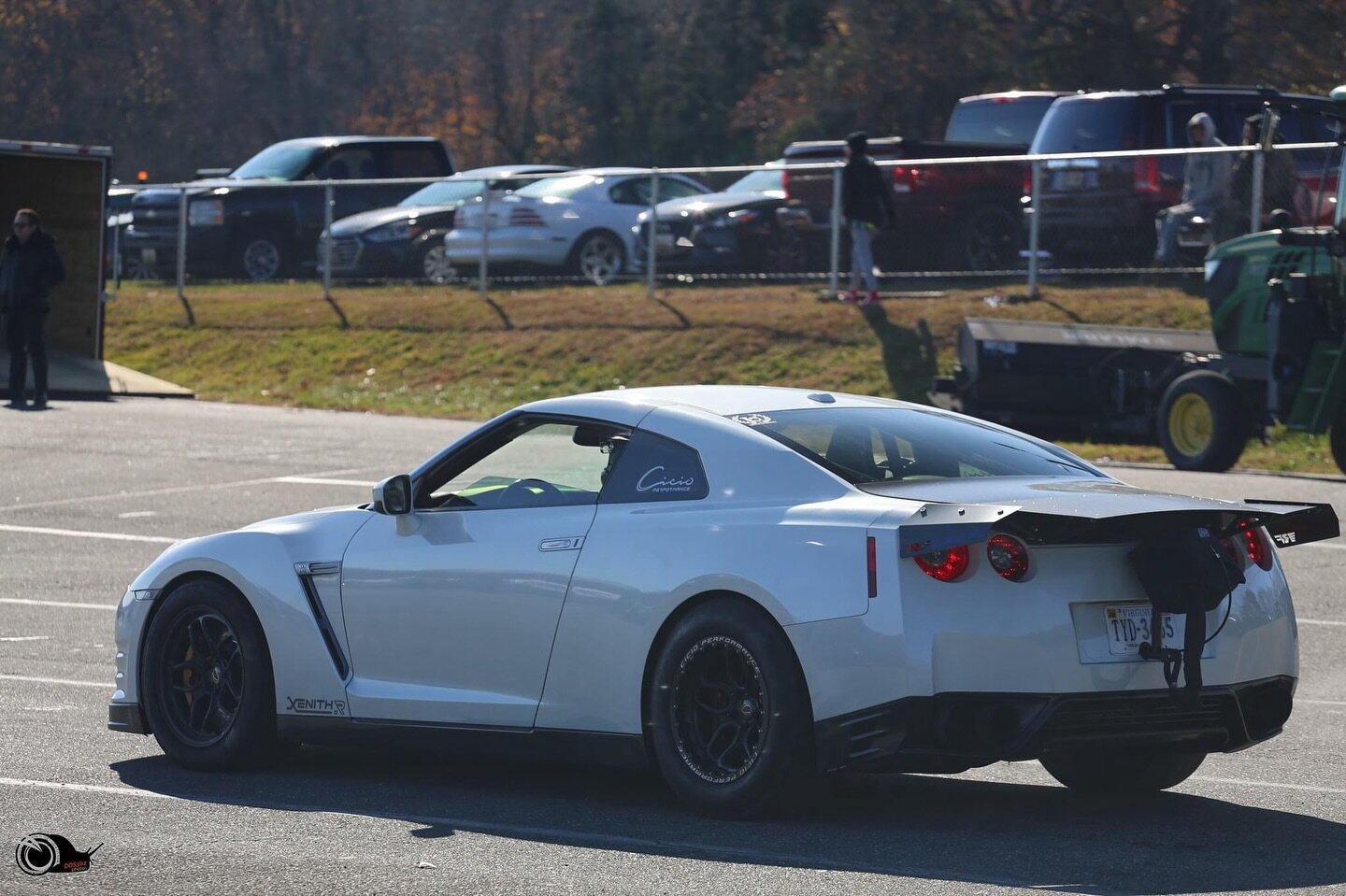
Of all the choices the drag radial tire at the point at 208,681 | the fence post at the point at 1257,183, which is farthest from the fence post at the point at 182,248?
the drag radial tire at the point at 208,681

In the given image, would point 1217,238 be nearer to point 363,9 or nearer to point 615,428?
point 615,428

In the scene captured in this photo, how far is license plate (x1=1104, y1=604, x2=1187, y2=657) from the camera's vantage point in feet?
20.6

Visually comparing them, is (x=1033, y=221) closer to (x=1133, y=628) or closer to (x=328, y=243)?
(x=328, y=243)

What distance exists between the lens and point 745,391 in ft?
24.7

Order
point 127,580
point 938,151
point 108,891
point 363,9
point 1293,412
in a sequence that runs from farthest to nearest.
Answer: point 363,9, point 938,151, point 1293,412, point 127,580, point 108,891

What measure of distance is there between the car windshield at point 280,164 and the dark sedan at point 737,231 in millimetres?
6084

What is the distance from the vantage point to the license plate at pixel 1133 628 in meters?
6.27

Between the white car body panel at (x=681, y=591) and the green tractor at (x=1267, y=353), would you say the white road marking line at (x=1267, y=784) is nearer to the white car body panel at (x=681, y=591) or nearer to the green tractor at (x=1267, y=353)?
the white car body panel at (x=681, y=591)

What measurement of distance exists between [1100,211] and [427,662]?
16393 millimetres

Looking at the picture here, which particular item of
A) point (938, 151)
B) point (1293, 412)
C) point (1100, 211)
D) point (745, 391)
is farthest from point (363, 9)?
point (745, 391)

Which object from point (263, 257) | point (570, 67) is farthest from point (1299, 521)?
point (570, 67)

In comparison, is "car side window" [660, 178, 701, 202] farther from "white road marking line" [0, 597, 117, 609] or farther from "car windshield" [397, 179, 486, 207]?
"white road marking line" [0, 597, 117, 609]

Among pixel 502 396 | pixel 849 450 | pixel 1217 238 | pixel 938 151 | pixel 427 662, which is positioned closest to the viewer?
pixel 849 450

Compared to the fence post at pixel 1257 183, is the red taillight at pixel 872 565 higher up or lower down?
lower down
